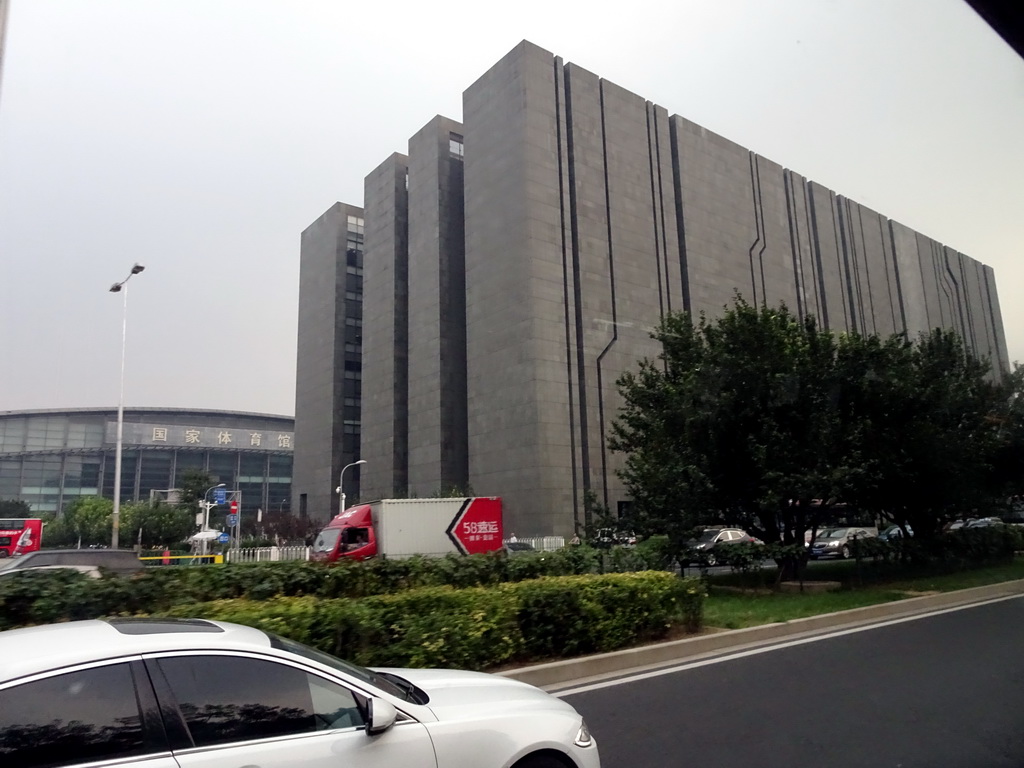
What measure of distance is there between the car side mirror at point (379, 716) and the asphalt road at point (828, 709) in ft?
8.42

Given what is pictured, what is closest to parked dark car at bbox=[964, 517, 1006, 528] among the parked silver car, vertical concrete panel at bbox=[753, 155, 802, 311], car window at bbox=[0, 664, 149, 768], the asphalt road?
the parked silver car

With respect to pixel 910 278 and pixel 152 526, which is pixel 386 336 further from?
pixel 910 278

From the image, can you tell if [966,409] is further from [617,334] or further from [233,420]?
[233,420]

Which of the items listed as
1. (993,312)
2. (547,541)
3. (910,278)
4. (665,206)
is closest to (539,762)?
(547,541)

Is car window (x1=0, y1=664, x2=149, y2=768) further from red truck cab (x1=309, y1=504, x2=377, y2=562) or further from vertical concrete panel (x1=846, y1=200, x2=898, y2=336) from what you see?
vertical concrete panel (x1=846, y1=200, x2=898, y2=336)

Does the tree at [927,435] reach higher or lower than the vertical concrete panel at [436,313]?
lower

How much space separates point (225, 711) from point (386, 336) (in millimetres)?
56513

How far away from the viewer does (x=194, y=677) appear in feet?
10.7

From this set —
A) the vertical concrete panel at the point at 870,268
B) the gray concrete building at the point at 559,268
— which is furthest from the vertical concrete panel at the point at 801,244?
the vertical concrete panel at the point at 870,268

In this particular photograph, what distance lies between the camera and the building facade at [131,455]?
8469cm

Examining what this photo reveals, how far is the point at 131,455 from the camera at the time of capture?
8975cm

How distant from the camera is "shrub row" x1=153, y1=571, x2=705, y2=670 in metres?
7.46

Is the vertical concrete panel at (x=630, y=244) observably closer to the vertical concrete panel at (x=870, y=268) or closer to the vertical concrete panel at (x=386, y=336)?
the vertical concrete panel at (x=386, y=336)

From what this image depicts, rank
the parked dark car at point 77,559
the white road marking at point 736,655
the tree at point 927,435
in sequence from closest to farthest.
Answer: the white road marking at point 736,655 → the parked dark car at point 77,559 → the tree at point 927,435
